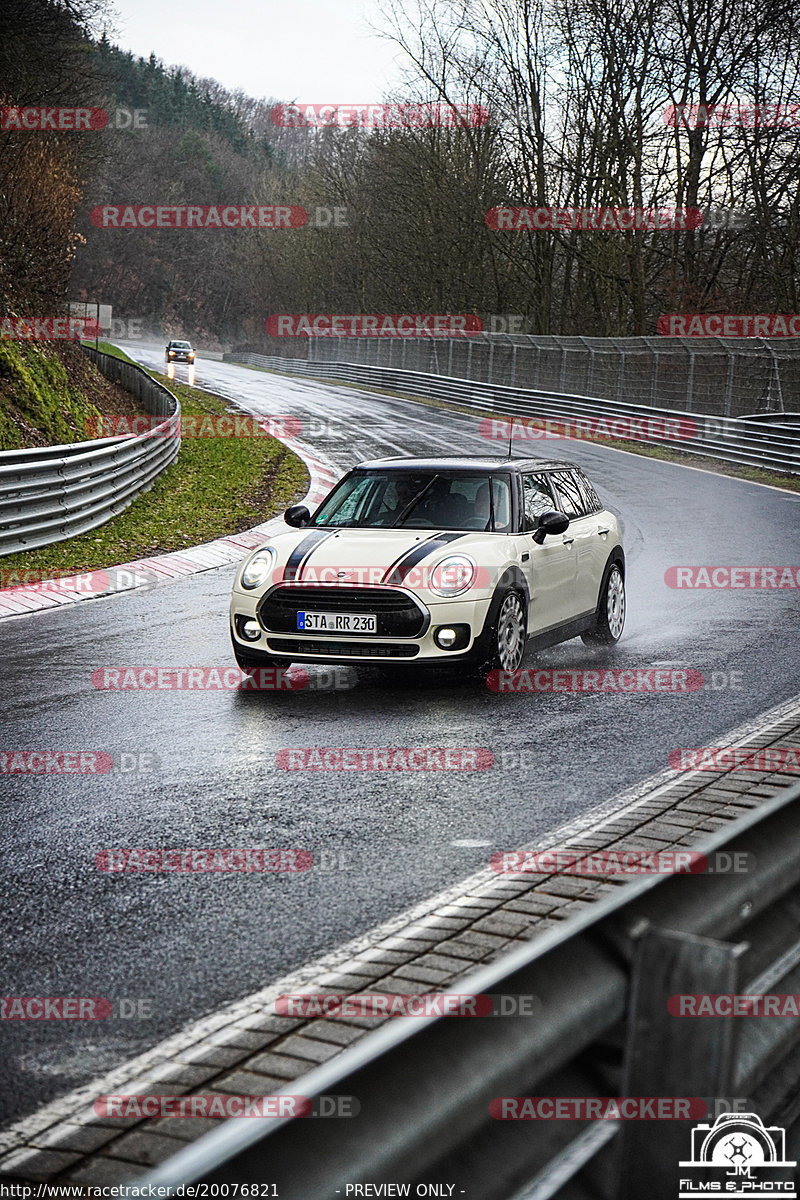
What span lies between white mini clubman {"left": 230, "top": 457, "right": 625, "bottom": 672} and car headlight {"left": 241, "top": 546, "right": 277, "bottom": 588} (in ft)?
0.03

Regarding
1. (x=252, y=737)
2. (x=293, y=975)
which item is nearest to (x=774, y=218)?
(x=252, y=737)

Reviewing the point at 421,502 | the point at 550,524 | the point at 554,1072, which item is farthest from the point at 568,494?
the point at 554,1072

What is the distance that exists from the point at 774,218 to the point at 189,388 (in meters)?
23.6

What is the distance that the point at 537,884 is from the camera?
512 cm

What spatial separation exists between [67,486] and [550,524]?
801 centimetres

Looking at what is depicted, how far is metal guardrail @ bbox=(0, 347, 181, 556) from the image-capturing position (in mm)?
14367

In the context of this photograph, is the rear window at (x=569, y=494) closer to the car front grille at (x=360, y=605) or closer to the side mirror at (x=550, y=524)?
the side mirror at (x=550, y=524)

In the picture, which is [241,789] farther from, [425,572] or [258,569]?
[258,569]

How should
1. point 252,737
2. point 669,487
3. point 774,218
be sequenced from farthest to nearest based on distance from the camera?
point 774,218, point 669,487, point 252,737

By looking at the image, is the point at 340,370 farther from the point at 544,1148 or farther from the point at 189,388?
the point at 544,1148

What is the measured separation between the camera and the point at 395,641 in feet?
28.6

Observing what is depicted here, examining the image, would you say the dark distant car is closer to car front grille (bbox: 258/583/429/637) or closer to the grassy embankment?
the grassy embankment

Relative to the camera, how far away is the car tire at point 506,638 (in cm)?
890

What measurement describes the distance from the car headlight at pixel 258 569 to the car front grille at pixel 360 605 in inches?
8.9
